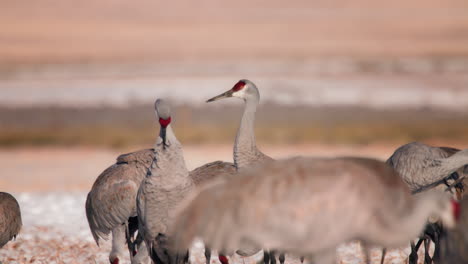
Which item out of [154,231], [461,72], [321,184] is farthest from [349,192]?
[461,72]

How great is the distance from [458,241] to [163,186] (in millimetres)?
2179

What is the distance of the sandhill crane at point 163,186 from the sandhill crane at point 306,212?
0.96 meters

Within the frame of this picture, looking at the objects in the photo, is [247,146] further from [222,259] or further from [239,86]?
[222,259]

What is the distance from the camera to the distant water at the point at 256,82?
33312 millimetres

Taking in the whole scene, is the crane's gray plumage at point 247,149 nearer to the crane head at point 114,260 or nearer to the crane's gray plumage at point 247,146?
the crane's gray plumage at point 247,146

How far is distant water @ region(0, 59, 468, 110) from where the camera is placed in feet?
109

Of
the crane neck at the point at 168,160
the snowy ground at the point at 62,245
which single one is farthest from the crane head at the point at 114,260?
the crane neck at the point at 168,160

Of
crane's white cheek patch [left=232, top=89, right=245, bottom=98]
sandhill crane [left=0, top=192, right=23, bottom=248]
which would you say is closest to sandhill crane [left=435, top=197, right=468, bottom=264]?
crane's white cheek patch [left=232, top=89, right=245, bottom=98]

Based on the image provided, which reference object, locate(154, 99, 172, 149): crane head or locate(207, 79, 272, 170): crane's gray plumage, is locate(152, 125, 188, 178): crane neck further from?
locate(207, 79, 272, 170): crane's gray plumage

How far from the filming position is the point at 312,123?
91.7 ft

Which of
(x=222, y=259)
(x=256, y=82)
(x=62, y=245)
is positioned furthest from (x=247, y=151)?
(x=256, y=82)

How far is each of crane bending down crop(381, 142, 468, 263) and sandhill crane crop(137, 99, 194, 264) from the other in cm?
212

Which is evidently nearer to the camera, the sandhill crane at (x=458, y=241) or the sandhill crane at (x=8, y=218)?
the sandhill crane at (x=458, y=241)

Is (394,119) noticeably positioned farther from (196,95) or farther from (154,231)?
(154,231)
